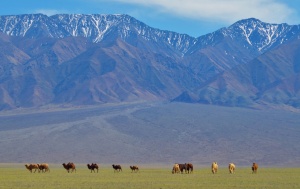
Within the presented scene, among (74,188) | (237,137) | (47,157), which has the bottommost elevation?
(74,188)

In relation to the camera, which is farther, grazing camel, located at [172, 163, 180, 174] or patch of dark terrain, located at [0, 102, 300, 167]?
patch of dark terrain, located at [0, 102, 300, 167]

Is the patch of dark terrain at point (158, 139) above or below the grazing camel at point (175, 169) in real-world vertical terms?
above

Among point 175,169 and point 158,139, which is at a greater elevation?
point 158,139

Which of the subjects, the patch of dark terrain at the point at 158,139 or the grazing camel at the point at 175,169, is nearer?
the grazing camel at the point at 175,169

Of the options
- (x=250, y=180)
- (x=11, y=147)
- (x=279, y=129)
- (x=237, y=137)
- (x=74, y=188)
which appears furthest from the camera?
(x=279, y=129)

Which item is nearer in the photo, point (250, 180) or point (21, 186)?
point (21, 186)

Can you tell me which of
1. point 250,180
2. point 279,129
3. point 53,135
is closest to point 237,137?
point 279,129

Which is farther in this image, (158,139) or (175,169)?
(158,139)

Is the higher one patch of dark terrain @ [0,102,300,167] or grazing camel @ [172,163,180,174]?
patch of dark terrain @ [0,102,300,167]

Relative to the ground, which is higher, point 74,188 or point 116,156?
point 116,156

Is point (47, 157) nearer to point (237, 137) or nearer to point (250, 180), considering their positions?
point (237, 137)

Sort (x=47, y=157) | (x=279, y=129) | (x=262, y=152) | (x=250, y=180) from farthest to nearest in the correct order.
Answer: (x=279, y=129) → (x=262, y=152) → (x=47, y=157) → (x=250, y=180)

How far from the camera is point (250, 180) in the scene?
120 feet

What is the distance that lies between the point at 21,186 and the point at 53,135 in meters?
86.9
